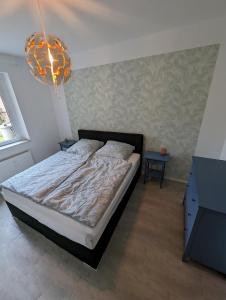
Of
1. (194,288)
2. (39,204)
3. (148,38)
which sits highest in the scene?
(148,38)

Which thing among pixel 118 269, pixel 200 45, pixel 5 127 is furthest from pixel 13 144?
pixel 200 45

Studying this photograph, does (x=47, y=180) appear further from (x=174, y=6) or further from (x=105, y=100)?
(x=174, y=6)

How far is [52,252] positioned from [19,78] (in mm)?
3091

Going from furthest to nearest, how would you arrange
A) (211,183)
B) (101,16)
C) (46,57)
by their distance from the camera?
(101,16), (211,183), (46,57)

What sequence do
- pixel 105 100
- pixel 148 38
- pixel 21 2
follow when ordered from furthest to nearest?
pixel 105 100 < pixel 148 38 < pixel 21 2

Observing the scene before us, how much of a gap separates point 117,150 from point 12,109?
2.39 meters

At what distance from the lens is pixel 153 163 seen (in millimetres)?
2660

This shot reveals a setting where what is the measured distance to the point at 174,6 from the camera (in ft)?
4.45

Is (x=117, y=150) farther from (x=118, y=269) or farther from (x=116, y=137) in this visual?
(x=118, y=269)

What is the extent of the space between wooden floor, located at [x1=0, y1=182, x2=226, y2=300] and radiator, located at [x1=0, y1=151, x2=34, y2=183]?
1121 millimetres

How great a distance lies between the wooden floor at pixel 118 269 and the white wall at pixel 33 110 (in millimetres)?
1747

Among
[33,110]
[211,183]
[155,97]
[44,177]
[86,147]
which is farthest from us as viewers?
[33,110]

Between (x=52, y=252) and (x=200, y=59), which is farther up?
(x=200, y=59)

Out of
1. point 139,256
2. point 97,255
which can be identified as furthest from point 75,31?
point 139,256
